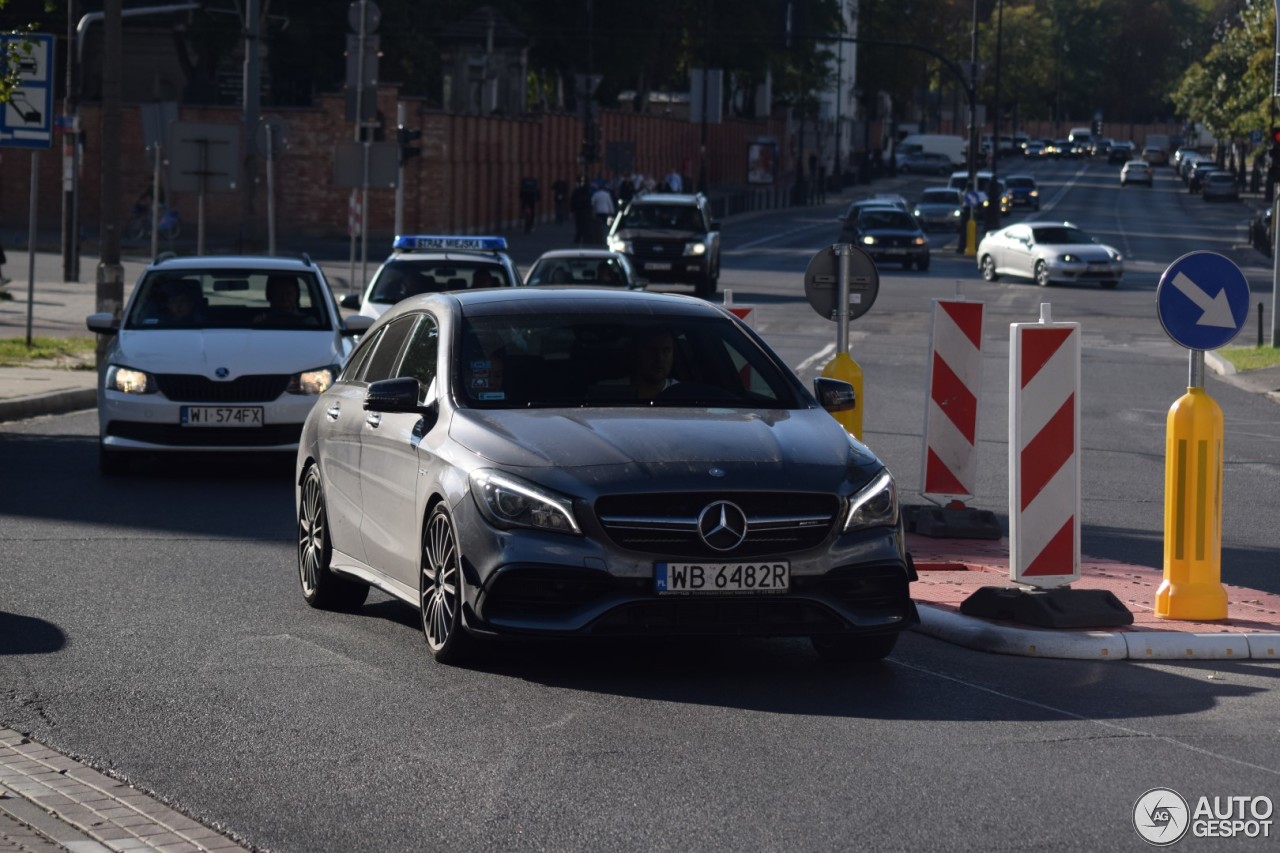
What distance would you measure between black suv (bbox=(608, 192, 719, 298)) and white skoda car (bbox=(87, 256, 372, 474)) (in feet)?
80.5

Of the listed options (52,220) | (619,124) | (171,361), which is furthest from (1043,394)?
(619,124)

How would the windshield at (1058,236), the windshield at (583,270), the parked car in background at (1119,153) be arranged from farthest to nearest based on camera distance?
1. the parked car in background at (1119,153)
2. the windshield at (1058,236)
3. the windshield at (583,270)

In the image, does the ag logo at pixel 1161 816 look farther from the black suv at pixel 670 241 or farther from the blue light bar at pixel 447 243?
the black suv at pixel 670 241

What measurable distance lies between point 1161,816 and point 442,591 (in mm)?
3189

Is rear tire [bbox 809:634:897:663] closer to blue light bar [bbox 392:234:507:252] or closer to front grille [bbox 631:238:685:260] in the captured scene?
blue light bar [bbox 392:234:507:252]

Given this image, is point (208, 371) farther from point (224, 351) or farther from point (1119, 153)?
point (1119, 153)

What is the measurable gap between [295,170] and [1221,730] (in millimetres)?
57617

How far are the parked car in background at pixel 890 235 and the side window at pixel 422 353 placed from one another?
141 ft

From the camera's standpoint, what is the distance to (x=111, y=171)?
24688 mm

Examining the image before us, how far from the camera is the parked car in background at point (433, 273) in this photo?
20344 mm

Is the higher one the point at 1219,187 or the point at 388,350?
the point at 1219,187

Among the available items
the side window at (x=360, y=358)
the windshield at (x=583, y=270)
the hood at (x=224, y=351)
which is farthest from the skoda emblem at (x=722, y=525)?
the windshield at (x=583, y=270)

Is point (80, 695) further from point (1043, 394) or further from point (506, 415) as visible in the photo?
point (1043, 394)

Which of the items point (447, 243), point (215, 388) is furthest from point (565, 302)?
point (447, 243)
